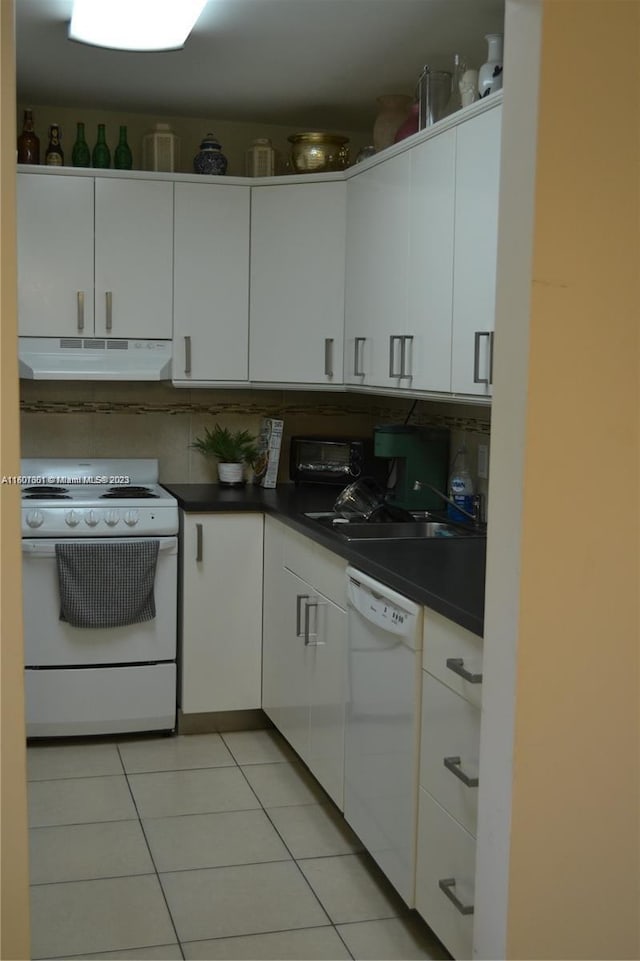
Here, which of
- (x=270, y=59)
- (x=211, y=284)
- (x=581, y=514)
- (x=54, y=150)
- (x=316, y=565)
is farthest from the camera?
(x=211, y=284)

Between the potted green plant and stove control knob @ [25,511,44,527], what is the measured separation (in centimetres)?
90

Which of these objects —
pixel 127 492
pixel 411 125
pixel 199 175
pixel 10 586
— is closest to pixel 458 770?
pixel 10 586

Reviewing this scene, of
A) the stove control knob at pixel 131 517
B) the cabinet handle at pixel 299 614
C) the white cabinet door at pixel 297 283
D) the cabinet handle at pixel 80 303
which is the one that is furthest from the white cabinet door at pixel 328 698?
the cabinet handle at pixel 80 303

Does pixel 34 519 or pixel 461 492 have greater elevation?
pixel 461 492

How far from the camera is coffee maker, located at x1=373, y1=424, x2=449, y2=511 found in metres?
3.94

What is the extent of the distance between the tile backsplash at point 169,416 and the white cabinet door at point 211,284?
0.36 metres

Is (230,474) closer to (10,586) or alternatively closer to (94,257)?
(94,257)

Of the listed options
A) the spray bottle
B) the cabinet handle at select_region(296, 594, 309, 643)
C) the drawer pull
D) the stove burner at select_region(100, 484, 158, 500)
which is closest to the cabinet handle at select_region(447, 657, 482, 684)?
the drawer pull

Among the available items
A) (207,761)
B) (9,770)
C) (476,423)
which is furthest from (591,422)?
(207,761)

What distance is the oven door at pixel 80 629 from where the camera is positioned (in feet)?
13.0

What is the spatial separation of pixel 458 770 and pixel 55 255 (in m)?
2.81

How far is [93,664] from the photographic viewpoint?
13.4 ft

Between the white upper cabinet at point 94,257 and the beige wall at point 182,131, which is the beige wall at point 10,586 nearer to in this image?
the white upper cabinet at point 94,257

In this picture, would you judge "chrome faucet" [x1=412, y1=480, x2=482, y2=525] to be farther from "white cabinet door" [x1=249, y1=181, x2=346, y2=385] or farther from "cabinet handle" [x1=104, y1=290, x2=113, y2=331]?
"cabinet handle" [x1=104, y1=290, x2=113, y2=331]
